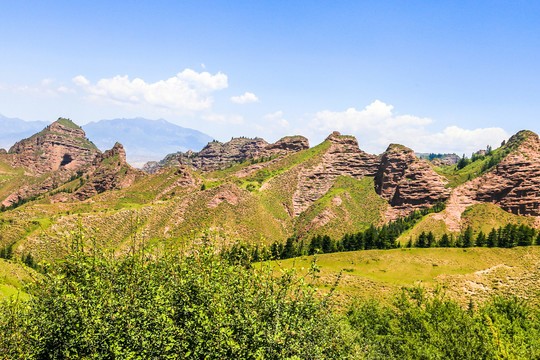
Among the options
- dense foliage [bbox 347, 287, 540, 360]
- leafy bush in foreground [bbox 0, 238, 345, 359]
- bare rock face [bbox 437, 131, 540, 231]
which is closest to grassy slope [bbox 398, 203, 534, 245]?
bare rock face [bbox 437, 131, 540, 231]

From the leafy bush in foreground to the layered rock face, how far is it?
683 ft

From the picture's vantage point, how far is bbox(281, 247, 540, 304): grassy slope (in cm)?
8332

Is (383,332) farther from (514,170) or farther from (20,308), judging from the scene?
(514,170)

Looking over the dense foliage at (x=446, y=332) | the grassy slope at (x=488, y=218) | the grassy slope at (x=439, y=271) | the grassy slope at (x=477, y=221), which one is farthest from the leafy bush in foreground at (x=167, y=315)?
the grassy slope at (x=488, y=218)

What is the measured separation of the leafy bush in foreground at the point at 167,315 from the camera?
17031 millimetres

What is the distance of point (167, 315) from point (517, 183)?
746ft

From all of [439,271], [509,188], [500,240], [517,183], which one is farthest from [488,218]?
[439,271]

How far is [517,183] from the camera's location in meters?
176

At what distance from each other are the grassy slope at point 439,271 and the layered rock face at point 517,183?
7940cm

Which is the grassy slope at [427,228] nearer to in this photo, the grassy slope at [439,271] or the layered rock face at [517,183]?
the grassy slope at [439,271]

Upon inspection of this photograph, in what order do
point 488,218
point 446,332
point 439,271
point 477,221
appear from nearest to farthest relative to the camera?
point 446,332 < point 439,271 < point 488,218 < point 477,221

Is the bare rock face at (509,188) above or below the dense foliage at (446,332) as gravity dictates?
above

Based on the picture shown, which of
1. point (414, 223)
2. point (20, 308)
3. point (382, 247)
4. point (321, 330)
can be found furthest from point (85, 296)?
point (414, 223)

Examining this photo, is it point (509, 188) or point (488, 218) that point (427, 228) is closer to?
point (488, 218)
